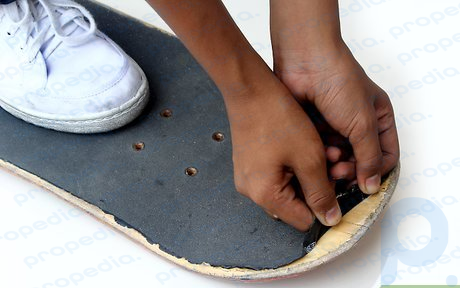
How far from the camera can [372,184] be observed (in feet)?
3.17

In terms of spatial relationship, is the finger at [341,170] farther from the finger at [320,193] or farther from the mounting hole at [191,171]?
the mounting hole at [191,171]

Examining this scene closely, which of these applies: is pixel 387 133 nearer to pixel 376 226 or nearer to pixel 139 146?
pixel 376 226

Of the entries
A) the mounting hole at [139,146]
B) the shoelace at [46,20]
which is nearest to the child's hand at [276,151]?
the mounting hole at [139,146]

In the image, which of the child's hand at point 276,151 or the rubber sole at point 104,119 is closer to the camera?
the child's hand at point 276,151

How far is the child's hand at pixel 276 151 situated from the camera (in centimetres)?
88

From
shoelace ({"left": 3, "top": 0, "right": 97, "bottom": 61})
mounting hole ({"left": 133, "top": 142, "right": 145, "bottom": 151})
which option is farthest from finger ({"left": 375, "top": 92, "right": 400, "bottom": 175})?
shoelace ({"left": 3, "top": 0, "right": 97, "bottom": 61})

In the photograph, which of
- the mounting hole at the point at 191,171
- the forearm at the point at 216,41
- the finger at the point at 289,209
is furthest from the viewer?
the mounting hole at the point at 191,171

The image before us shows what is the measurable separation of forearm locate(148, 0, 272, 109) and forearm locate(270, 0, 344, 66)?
95 mm

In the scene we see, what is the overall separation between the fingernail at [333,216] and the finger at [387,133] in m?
→ 0.10

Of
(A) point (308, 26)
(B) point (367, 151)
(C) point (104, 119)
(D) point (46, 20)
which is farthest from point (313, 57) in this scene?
(D) point (46, 20)

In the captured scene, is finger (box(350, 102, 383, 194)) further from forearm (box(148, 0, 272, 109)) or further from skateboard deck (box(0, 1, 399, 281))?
forearm (box(148, 0, 272, 109))

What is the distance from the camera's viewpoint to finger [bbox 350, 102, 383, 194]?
3.04ft

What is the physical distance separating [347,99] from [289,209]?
16cm

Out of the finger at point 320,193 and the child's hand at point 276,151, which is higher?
the child's hand at point 276,151
